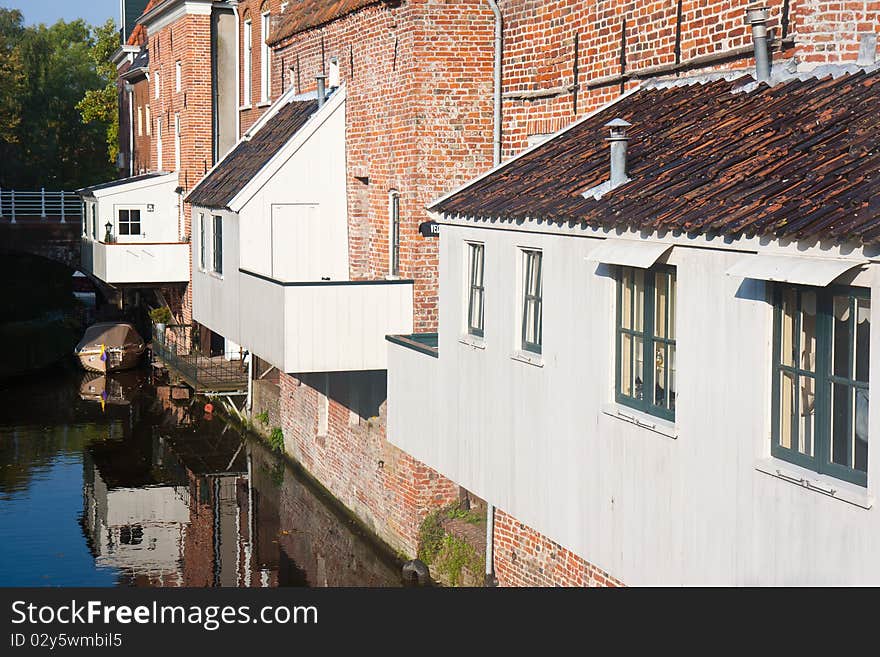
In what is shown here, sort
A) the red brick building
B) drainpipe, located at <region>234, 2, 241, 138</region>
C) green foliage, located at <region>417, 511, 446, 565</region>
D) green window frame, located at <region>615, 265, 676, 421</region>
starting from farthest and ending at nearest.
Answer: drainpipe, located at <region>234, 2, 241, 138</region>, green foliage, located at <region>417, 511, 446, 565</region>, the red brick building, green window frame, located at <region>615, 265, 676, 421</region>

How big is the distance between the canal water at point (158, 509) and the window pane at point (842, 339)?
12.3 metres

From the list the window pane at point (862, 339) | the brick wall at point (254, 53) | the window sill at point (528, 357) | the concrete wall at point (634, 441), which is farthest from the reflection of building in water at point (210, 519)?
the window pane at point (862, 339)

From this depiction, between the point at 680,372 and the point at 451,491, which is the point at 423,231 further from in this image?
the point at 680,372

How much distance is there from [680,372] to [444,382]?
15.7ft

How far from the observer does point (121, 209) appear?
1537 inches

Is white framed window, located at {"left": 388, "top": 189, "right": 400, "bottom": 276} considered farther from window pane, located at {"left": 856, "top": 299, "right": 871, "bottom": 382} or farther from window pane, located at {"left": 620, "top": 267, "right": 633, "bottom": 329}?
window pane, located at {"left": 856, "top": 299, "right": 871, "bottom": 382}

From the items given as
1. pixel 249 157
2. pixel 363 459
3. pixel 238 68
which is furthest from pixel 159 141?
pixel 363 459

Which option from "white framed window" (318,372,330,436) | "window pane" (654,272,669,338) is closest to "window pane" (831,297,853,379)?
"window pane" (654,272,669,338)

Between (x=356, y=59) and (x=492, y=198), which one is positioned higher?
(x=356, y=59)

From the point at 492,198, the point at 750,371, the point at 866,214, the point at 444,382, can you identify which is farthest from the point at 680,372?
the point at 444,382

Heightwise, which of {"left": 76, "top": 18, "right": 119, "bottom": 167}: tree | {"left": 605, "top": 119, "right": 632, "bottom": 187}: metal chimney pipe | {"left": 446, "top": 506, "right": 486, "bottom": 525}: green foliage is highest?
{"left": 76, "top": 18, "right": 119, "bottom": 167}: tree

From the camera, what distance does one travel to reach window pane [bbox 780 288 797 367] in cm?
845

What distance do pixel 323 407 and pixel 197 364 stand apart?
10.4m

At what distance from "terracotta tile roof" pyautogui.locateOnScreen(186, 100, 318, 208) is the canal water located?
219 inches
